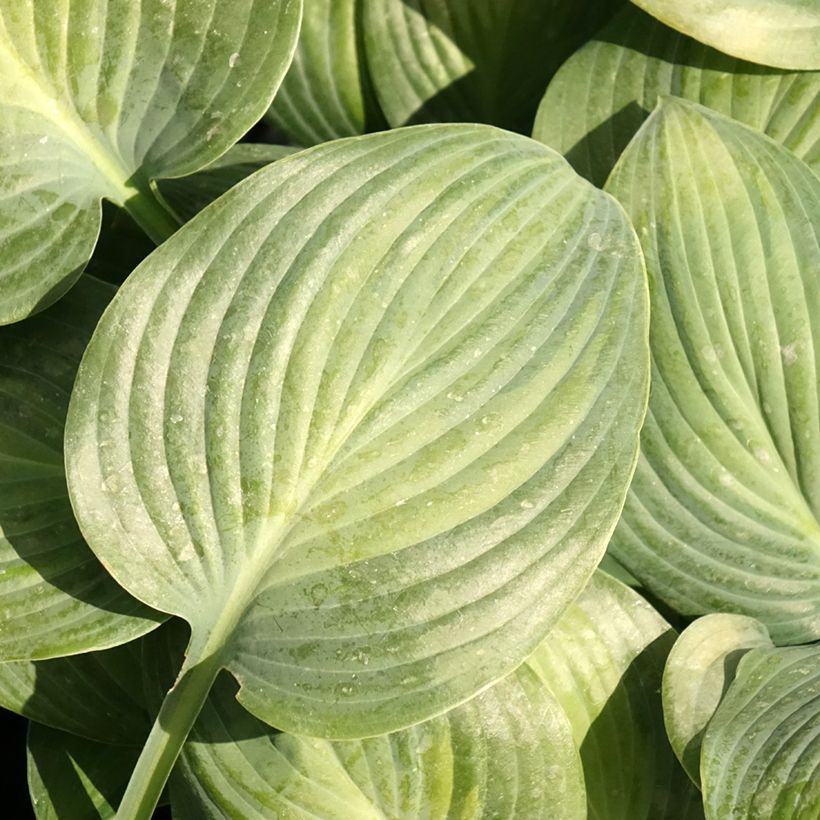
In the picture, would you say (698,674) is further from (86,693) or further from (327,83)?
(327,83)

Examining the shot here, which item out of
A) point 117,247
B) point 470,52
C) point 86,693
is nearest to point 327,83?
point 470,52

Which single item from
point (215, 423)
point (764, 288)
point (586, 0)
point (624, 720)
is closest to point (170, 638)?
point (215, 423)

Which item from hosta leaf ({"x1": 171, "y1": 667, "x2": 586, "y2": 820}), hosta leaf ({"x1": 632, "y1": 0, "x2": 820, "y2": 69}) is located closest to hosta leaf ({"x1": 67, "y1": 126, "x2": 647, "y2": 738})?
hosta leaf ({"x1": 171, "y1": 667, "x2": 586, "y2": 820})

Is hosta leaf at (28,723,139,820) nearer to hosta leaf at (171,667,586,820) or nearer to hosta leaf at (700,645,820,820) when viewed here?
hosta leaf at (171,667,586,820)

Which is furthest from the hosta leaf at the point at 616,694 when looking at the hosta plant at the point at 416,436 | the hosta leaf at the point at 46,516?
the hosta leaf at the point at 46,516

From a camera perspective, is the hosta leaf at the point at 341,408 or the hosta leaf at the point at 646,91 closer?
the hosta leaf at the point at 341,408

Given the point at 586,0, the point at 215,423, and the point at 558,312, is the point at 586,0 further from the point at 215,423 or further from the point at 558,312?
Answer: the point at 215,423

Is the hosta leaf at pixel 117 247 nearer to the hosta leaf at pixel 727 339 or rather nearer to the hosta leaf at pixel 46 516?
the hosta leaf at pixel 46 516
